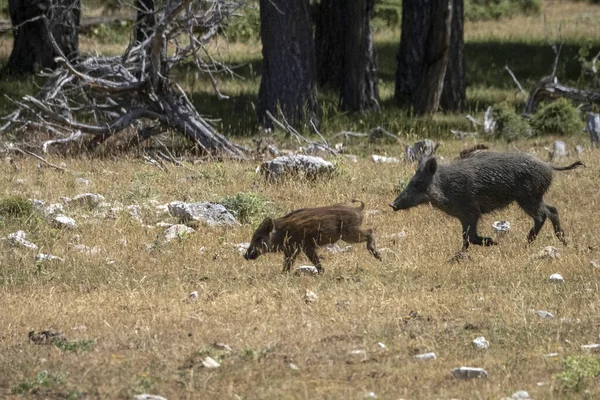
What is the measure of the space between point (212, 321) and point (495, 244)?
343 cm

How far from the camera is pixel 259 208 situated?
1141 centimetres

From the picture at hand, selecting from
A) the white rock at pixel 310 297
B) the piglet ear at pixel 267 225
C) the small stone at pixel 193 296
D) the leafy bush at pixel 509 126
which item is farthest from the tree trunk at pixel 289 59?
the white rock at pixel 310 297

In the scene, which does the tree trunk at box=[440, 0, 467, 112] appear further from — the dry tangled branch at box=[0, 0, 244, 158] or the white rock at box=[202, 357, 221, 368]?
the white rock at box=[202, 357, 221, 368]

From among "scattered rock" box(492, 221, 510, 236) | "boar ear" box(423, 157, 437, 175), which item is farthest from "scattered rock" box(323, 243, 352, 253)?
"scattered rock" box(492, 221, 510, 236)

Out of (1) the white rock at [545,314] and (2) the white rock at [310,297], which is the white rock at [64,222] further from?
(1) the white rock at [545,314]

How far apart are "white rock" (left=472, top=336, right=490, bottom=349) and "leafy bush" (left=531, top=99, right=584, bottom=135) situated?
10.6 m

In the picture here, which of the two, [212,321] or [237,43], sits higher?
[212,321]

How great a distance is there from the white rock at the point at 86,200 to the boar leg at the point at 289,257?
317 centimetres

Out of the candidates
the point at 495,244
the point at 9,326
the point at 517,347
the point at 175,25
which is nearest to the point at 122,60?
the point at 175,25

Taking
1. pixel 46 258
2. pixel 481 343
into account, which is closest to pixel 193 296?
pixel 46 258

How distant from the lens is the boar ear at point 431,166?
9.96 meters

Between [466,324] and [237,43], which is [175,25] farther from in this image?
[237,43]

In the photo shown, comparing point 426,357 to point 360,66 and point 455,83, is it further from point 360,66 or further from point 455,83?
point 455,83

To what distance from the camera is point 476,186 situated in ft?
33.2
